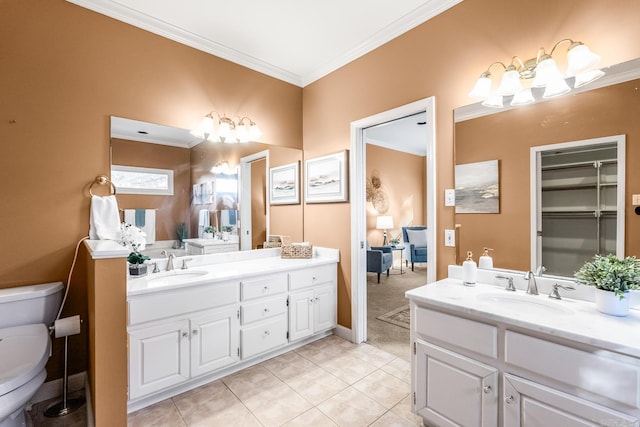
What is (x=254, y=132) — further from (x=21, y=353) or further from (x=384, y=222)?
(x=384, y=222)

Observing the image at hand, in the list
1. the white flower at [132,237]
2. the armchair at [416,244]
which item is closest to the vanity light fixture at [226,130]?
the white flower at [132,237]

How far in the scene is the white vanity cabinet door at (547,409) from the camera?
105 cm

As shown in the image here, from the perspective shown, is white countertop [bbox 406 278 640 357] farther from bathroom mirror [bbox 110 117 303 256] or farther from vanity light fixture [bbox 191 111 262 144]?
vanity light fixture [bbox 191 111 262 144]

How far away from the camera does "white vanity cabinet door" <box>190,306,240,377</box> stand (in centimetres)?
199

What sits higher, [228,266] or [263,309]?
[228,266]

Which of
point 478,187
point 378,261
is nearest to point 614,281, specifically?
point 478,187

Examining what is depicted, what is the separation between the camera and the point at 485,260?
188 centimetres

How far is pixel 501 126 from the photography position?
1833mm

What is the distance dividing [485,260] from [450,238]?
27cm

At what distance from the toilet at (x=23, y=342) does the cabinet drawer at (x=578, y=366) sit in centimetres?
212

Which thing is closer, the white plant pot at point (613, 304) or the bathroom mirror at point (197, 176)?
the white plant pot at point (613, 304)

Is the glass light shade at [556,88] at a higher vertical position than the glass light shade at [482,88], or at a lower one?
lower

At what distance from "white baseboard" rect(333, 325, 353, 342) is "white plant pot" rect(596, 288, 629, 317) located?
1956 millimetres

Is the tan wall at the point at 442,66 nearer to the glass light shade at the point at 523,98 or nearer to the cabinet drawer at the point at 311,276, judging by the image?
the cabinet drawer at the point at 311,276
